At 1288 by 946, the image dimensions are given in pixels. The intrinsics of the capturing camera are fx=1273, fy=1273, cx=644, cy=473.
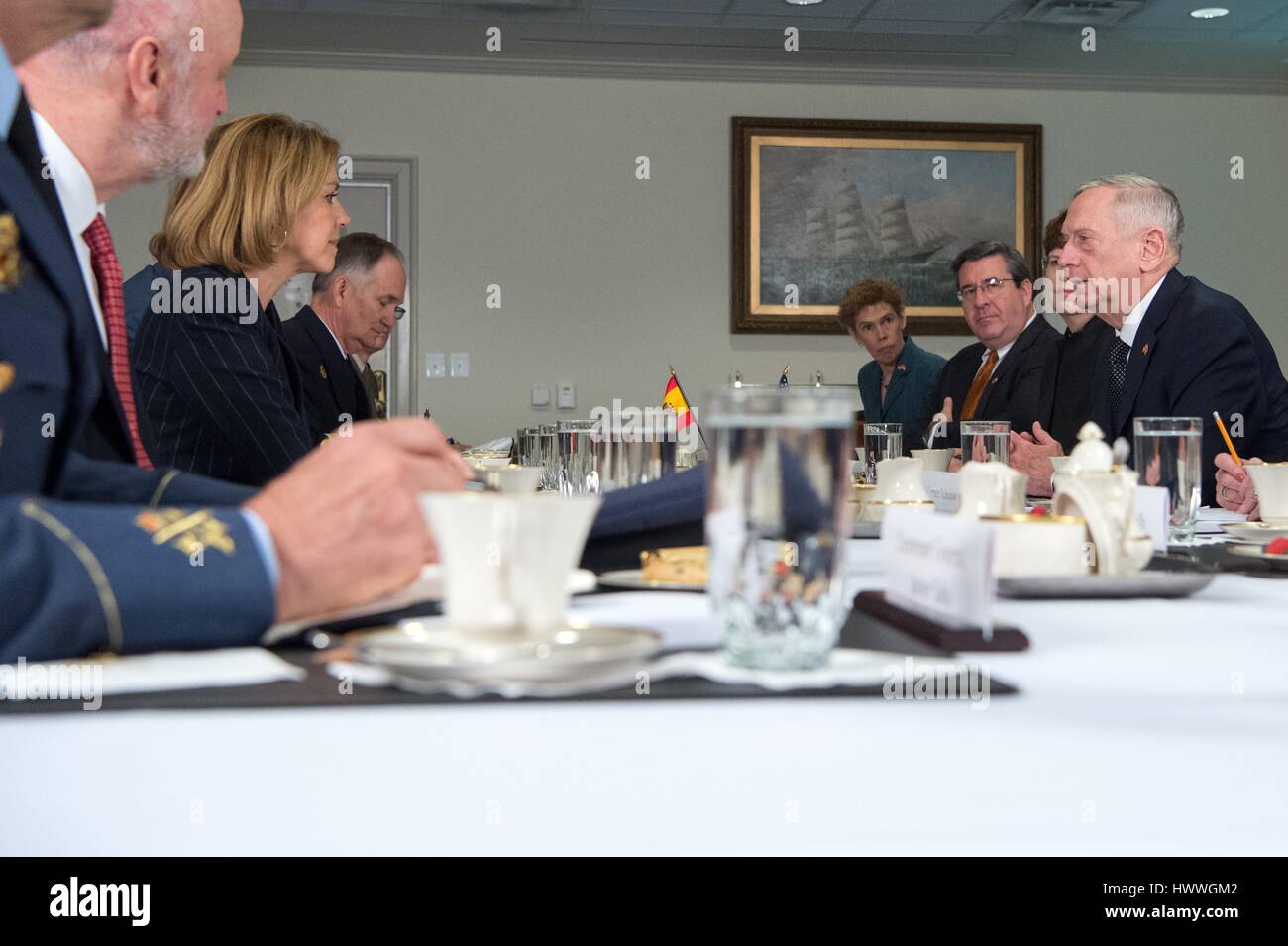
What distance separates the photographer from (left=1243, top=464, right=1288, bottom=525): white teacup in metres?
1.66

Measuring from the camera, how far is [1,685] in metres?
0.60

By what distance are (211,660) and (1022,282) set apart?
200 inches

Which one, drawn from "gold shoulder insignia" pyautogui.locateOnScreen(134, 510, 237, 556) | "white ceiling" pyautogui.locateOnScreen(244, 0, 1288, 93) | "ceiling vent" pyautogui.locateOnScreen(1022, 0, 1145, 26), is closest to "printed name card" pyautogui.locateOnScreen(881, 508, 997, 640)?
"gold shoulder insignia" pyautogui.locateOnScreen(134, 510, 237, 556)

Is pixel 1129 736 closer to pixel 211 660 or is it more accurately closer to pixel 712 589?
pixel 712 589

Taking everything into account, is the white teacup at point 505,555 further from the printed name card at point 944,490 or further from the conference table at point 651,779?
the printed name card at point 944,490

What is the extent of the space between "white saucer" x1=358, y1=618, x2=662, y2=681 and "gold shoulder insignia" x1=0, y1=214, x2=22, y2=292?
38cm

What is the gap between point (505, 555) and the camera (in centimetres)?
61

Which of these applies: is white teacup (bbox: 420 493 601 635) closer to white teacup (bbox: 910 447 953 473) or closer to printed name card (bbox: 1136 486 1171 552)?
printed name card (bbox: 1136 486 1171 552)

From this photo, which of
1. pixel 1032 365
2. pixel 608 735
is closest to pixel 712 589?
pixel 608 735

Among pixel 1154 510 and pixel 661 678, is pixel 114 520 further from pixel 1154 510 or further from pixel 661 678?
pixel 1154 510

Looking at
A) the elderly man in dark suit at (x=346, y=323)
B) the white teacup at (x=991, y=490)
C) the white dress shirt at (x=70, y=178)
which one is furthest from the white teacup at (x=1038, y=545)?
the elderly man in dark suit at (x=346, y=323)

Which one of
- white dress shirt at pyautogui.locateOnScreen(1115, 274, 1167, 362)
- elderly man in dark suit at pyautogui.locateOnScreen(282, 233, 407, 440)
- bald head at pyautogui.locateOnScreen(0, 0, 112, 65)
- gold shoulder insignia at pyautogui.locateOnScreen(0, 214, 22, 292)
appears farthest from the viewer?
elderly man in dark suit at pyautogui.locateOnScreen(282, 233, 407, 440)

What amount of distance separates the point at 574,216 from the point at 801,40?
1.41 meters

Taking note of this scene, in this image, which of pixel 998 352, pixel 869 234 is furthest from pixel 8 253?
pixel 869 234
